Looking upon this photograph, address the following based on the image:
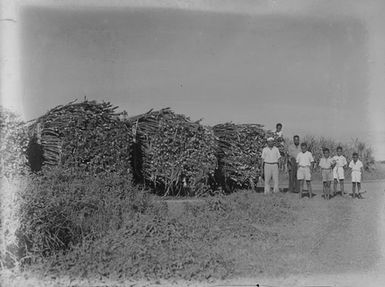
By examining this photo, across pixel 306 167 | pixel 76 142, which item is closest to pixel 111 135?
pixel 76 142

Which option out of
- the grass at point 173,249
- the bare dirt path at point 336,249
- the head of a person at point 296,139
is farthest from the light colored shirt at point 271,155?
the grass at point 173,249

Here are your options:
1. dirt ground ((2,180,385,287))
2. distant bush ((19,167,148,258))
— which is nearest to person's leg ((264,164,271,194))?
dirt ground ((2,180,385,287))

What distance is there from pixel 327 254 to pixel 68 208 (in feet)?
12.9

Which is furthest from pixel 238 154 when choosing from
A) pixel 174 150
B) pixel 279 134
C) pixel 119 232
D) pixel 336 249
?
pixel 119 232

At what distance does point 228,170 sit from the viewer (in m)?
12.0

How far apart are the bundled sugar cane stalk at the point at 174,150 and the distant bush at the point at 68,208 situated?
85.4 inches

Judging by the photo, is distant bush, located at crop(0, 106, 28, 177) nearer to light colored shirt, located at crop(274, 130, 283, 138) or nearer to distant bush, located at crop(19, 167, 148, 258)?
distant bush, located at crop(19, 167, 148, 258)

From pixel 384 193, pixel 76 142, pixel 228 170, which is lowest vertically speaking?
pixel 384 193

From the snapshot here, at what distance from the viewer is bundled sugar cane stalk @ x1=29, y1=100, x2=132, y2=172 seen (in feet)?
30.6

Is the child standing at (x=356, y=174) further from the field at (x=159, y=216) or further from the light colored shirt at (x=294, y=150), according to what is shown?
the light colored shirt at (x=294, y=150)

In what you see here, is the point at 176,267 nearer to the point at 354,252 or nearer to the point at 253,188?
the point at 354,252

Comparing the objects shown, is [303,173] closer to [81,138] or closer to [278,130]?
[278,130]

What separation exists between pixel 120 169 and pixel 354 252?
4983 mm

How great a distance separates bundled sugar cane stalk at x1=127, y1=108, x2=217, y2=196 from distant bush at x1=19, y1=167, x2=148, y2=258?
2169 mm
